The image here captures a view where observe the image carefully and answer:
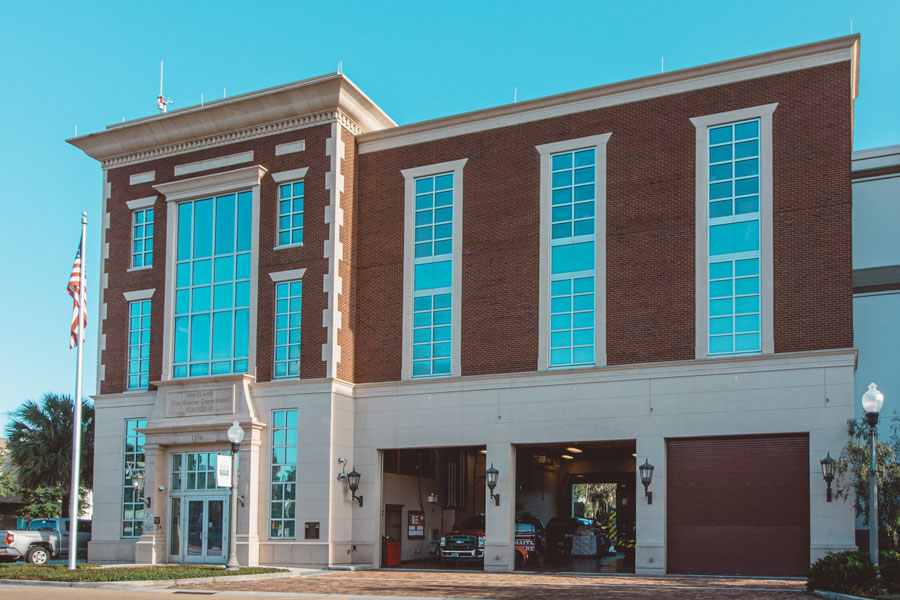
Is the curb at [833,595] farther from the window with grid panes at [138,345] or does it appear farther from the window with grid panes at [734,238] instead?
the window with grid panes at [138,345]

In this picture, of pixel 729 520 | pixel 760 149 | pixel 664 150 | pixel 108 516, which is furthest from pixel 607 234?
pixel 108 516

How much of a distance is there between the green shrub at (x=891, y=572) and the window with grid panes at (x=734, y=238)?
819 cm

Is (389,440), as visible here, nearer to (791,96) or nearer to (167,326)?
(167,326)

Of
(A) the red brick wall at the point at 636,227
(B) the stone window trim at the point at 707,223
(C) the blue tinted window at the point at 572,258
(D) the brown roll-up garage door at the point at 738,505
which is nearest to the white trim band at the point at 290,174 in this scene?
(A) the red brick wall at the point at 636,227

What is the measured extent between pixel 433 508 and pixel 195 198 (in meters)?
14.1

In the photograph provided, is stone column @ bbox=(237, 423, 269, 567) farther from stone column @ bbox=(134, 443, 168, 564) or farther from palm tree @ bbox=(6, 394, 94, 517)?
palm tree @ bbox=(6, 394, 94, 517)

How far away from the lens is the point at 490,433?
96.2 feet

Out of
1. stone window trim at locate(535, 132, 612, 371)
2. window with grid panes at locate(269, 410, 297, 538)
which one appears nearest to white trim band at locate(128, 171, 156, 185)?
window with grid panes at locate(269, 410, 297, 538)

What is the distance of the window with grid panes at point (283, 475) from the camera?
30.4m

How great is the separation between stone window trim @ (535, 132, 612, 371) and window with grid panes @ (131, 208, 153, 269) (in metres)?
14.3

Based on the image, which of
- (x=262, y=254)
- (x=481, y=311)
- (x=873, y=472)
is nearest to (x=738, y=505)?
(x=873, y=472)

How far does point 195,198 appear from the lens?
111ft

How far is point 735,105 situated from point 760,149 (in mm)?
1502

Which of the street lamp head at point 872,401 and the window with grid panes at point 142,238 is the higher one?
the window with grid panes at point 142,238
